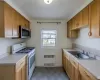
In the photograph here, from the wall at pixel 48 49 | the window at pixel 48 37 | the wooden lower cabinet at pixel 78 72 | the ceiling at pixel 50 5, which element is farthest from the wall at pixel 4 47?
the window at pixel 48 37

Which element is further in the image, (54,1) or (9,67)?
(54,1)


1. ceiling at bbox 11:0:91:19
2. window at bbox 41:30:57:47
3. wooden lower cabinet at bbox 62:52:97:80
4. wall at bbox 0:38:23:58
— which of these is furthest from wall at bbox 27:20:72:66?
wooden lower cabinet at bbox 62:52:97:80

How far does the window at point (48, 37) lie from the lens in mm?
5852

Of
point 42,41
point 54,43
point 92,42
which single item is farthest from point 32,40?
point 92,42

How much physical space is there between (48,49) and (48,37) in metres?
0.58

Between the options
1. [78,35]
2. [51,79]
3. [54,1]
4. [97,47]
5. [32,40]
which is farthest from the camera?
[32,40]

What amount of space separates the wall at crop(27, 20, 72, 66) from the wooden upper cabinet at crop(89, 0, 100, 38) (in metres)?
3.17

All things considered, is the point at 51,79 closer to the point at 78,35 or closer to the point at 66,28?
the point at 78,35

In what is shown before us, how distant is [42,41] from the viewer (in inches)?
230

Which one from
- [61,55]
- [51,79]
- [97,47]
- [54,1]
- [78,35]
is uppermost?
[54,1]

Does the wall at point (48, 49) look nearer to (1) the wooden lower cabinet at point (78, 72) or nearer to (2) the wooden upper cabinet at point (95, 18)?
(1) the wooden lower cabinet at point (78, 72)

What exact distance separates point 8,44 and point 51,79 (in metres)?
1.79

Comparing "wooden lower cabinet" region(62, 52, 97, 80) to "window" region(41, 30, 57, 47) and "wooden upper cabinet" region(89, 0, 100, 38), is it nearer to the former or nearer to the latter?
"wooden upper cabinet" region(89, 0, 100, 38)

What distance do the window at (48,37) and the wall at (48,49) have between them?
179mm
